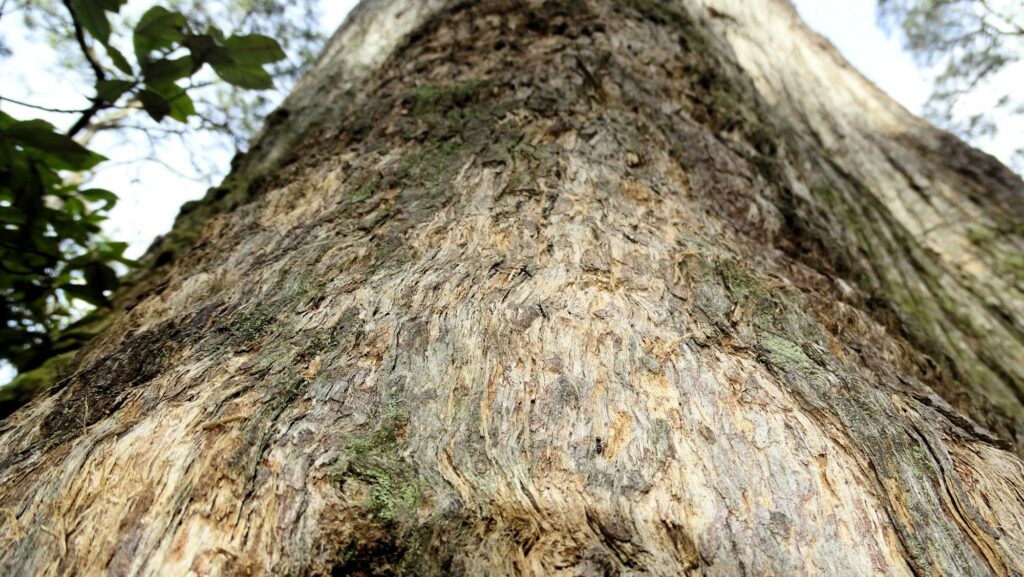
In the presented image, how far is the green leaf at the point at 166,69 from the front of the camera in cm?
203

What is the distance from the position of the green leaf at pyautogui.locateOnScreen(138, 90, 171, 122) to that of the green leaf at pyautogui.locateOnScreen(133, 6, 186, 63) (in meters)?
0.11

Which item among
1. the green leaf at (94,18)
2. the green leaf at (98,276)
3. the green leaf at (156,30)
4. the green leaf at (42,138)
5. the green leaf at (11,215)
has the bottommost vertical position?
the green leaf at (98,276)

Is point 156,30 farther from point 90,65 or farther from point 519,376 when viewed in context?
point 519,376

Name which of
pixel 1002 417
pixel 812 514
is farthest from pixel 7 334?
pixel 1002 417

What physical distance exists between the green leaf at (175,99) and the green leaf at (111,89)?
0.48 feet

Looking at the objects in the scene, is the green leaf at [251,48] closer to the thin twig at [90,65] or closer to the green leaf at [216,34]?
the green leaf at [216,34]

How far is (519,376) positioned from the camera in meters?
1.29

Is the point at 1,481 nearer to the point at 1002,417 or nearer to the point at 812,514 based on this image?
the point at 812,514

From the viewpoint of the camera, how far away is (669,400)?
126cm

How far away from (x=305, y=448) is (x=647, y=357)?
0.69 meters

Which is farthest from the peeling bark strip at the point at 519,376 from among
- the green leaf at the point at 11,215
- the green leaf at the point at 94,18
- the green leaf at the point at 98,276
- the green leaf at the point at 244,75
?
the green leaf at the point at 94,18

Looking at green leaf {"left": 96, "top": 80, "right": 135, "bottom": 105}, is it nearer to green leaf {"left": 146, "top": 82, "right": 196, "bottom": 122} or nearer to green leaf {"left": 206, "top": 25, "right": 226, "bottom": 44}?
green leaf {"left": 146, "top": 82, "right": 196, "bottom": 122}

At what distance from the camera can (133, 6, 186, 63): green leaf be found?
2.00 m

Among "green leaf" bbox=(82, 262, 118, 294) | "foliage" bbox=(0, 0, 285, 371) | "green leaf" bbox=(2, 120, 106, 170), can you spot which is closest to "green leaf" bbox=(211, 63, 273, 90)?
"foliage" bbox=(0, 0, 285, 371)
